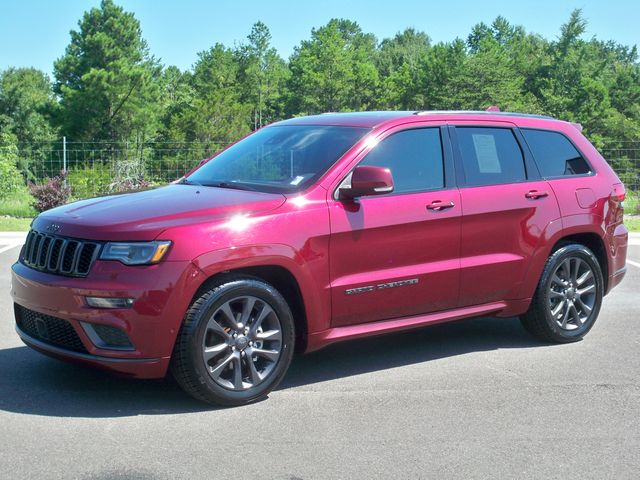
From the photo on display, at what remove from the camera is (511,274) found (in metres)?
6.27

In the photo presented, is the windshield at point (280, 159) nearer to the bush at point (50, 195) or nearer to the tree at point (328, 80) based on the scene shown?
the bush at point (50, 195)

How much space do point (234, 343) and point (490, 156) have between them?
2.55 metres

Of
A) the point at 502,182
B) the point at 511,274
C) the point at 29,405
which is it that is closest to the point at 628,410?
the point at 511,274

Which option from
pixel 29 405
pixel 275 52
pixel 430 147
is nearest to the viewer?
pixel 29 405

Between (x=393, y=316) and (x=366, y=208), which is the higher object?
(x=366, y=208)

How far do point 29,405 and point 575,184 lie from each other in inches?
173

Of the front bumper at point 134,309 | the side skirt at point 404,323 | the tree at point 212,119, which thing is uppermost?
the tree at point 212,119

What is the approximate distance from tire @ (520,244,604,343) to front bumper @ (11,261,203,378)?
3.00 meters

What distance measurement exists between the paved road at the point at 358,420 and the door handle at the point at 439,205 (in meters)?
1.15

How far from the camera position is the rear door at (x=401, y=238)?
17.8 feet

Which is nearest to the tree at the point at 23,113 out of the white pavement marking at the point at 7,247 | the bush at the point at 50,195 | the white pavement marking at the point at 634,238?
the bush at the point at 50,195

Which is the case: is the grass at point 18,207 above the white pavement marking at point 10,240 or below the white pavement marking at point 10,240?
above

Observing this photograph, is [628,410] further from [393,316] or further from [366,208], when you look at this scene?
[366,208]

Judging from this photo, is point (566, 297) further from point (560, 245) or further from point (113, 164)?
point (113, 164)
